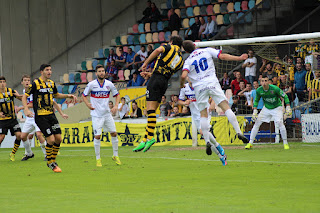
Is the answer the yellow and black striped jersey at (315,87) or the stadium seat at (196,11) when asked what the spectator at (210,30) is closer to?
the stadium seat at (196,11)

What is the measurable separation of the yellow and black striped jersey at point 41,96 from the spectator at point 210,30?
15.2 meters

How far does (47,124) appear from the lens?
10.7 meters

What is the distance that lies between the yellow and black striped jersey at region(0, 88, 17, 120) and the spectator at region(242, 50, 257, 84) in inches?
388

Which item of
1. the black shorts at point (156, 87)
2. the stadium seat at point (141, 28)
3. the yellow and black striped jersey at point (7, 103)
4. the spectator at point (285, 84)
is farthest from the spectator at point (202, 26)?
the black shorts at point (156, 87)

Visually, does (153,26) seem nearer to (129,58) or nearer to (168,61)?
(129,58)

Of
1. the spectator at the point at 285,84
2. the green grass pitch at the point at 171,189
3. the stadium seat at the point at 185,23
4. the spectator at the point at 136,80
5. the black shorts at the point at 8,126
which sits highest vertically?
the stadium seat at the point at 185,23

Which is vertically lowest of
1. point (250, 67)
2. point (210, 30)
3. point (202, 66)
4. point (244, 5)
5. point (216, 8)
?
point (202, 66)

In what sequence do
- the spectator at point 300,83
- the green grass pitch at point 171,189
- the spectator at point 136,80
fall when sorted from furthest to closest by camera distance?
the spectator at point 136,80 < the spectator at point 300,83 < the green grass pitch at point 171,189

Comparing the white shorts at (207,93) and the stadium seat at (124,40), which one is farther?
the stadium seat at (124,40)

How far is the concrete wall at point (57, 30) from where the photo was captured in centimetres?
3253

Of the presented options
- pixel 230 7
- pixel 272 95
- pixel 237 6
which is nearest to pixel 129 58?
pixel 230 7

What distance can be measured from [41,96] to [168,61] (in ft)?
8.53

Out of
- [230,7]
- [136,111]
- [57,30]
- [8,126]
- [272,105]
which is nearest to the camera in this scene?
[8,126]

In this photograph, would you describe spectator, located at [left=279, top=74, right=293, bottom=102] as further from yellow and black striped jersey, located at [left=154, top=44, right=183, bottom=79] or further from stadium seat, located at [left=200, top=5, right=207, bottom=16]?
yellow and black striped jersey, located at [left=154, top=44, right=183, bottom=79]
